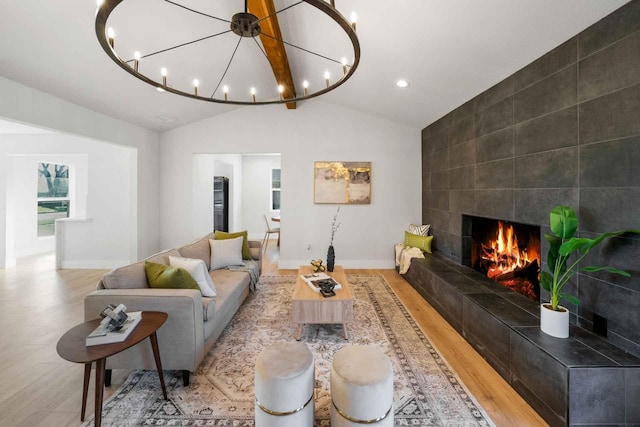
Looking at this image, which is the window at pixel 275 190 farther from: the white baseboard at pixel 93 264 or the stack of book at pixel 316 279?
the stack of book at pixel 316 279

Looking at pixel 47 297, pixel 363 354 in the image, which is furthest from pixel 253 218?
pixel 363 354

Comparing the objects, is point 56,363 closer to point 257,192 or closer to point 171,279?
point 171,279

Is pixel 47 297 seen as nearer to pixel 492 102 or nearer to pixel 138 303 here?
pixel 138 303

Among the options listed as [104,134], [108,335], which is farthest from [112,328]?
[104,134]

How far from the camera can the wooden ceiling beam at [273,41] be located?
2.32 metres

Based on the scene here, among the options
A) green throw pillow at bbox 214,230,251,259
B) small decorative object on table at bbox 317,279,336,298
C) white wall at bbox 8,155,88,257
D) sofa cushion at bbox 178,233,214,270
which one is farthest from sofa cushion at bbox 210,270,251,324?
white wall at bbox 8,155,88,257

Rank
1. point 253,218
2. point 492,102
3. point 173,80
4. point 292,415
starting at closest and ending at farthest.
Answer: point 292,415 → point 492,102 → point 173,80 → point 253,218

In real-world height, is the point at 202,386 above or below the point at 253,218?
below

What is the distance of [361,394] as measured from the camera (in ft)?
4.64

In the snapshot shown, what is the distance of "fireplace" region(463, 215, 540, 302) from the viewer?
2.84 meters

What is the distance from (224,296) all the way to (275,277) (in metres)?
2.01

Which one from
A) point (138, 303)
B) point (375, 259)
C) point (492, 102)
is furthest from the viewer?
point (375, 259)

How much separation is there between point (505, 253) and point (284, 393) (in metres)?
3.11

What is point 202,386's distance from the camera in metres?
2.01
